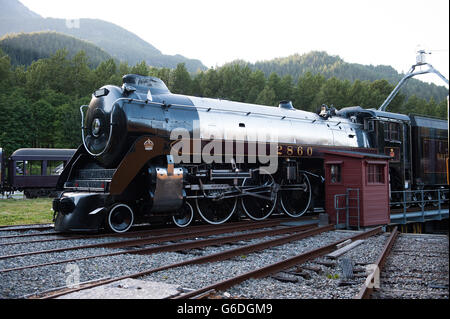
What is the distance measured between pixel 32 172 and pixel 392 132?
21.1m

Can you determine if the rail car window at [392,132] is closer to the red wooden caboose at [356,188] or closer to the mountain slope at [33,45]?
the red wooden caboose at [356,188]

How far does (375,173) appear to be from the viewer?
12344mm

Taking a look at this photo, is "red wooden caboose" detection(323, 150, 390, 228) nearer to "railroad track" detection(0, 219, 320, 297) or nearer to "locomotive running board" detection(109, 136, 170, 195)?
"railroad track" detection(0, 219, 320, 297)

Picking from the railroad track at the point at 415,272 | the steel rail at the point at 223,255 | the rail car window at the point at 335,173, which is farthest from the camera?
the rail car window at the point at 335,173

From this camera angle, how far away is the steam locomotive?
29.9 ft

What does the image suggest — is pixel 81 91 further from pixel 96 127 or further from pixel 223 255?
pixel 223 255

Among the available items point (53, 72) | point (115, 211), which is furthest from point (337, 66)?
point (115, 211)

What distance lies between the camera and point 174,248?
7.41m

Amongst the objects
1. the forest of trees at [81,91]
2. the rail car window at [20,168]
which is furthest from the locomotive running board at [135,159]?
the forest of trees at [81,91]

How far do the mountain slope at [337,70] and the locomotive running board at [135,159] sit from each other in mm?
91864

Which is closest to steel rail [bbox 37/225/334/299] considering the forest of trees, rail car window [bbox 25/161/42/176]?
rail car window [bbox 25/161/42/176]

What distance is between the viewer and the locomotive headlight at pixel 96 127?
9727 millimetres

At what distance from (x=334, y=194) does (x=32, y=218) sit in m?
10.3
